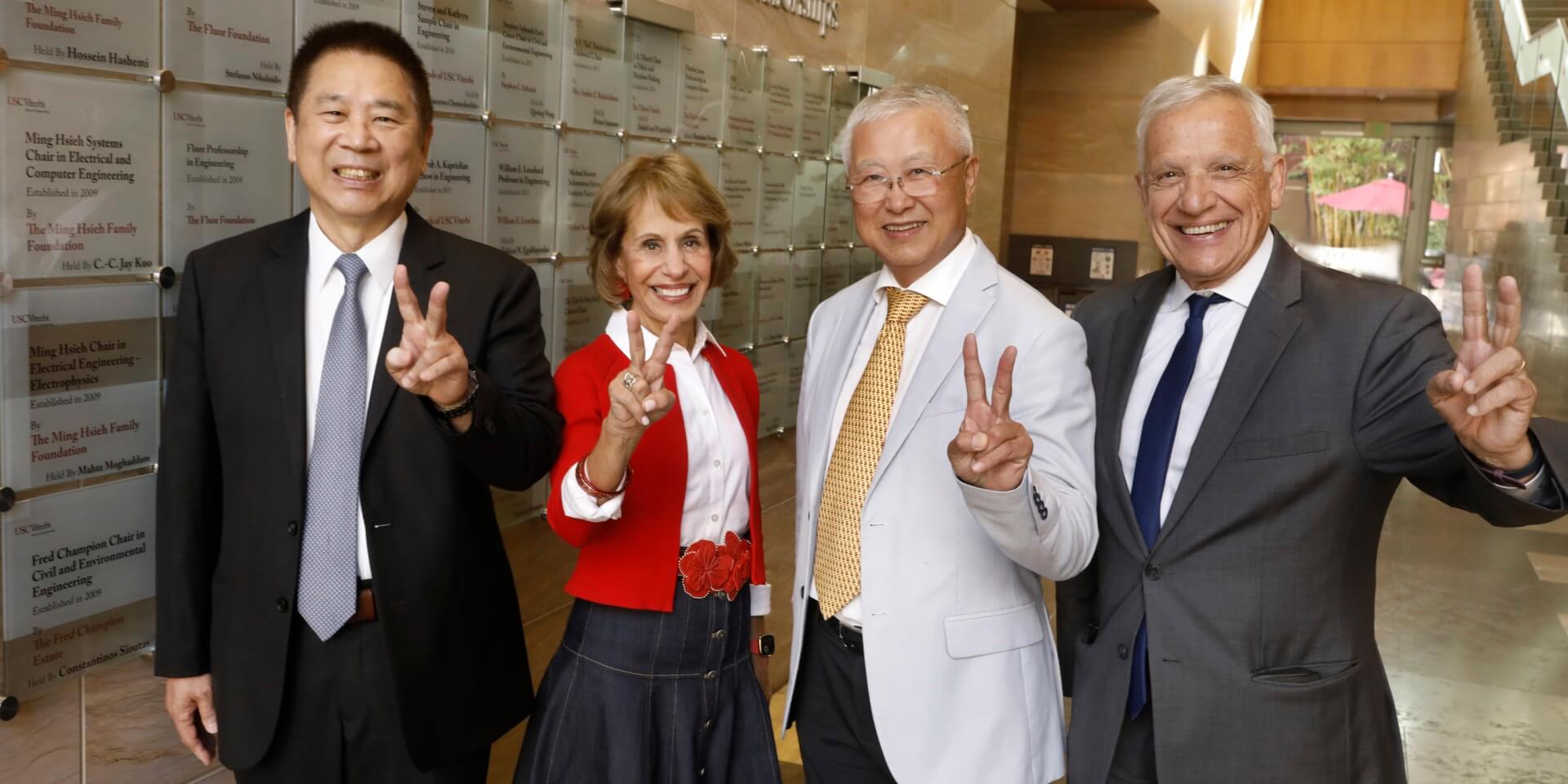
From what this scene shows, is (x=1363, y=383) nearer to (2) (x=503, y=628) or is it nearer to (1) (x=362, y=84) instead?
(2) (x=503, y=628)

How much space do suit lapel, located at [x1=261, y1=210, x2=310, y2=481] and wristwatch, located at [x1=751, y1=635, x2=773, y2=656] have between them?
3.07 feet

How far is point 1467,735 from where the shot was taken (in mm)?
4336

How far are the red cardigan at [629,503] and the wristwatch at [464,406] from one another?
12.5 inches

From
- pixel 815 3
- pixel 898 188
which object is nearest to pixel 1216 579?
pixel 898 188

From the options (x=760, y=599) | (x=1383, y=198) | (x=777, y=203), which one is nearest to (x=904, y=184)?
(x=760, y=599)

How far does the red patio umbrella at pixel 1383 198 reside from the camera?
705 inches

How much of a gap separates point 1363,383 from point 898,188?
31.8 inches

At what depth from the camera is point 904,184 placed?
2.10m

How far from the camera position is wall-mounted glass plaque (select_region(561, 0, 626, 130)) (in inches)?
112

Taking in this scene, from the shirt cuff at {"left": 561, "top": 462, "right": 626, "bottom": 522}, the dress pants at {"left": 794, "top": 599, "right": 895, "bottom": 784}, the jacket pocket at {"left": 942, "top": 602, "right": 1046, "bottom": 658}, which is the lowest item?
the dress pants at {"left": 794, "top": 599, "right": 895, "bottom": 784}

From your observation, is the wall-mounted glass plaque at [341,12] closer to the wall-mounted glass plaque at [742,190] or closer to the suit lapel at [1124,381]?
the wall-mounted glass plaque at [742,190]

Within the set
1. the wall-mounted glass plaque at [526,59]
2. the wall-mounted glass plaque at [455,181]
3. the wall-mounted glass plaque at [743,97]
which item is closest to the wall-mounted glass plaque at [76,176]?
the wall-mounted glass plaque at [455,181]

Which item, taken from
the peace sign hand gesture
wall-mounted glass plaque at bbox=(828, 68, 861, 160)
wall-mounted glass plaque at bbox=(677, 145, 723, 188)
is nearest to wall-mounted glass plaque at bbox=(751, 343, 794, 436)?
wall-mounted glass plaque at bbox=(677, 145, 723, 188)

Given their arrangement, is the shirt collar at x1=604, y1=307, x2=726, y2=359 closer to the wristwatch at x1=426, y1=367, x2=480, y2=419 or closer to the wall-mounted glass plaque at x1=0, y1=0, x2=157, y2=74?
the wristwatch at x1=426, y1=367, x2=480, y2=419
